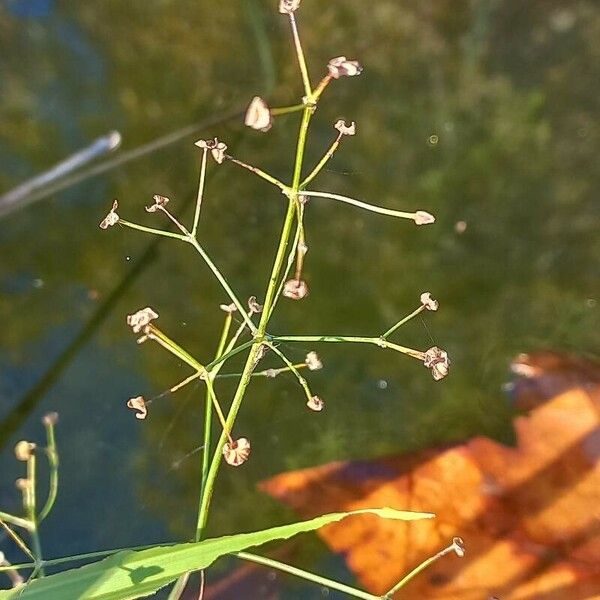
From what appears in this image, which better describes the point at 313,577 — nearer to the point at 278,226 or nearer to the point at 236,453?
the point at 236,453

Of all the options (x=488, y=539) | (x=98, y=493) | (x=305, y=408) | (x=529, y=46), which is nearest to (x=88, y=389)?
(x=98, y=493)

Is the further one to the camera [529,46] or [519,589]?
[529,46]

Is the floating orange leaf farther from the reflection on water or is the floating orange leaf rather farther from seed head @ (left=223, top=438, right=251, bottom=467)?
seed head @ (left=223, top=438, right=251, bottom=467)

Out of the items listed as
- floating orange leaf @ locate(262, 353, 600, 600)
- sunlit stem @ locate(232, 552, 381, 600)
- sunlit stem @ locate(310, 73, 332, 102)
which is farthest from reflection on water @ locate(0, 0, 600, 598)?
sunlit stem @ locate(310, 73, 332, 102)

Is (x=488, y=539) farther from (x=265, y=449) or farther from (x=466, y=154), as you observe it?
(x=466, y=154)

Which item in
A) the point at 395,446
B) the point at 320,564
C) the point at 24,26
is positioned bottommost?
the point at 320,564

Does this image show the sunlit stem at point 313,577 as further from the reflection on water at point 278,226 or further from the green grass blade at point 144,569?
the reflection on water at point 278,226
